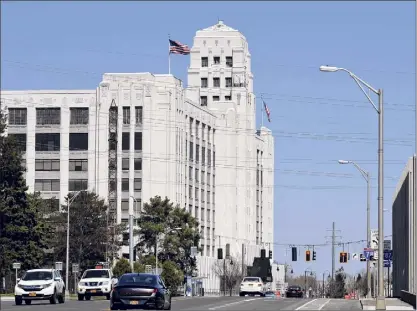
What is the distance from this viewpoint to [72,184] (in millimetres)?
130125

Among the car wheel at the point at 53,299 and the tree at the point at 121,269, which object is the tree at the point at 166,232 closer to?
the tree at the point at 121,269

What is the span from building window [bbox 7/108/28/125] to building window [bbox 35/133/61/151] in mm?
2443

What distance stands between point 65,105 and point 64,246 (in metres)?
30.2

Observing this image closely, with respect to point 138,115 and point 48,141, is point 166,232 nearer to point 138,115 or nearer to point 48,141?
point 138,115

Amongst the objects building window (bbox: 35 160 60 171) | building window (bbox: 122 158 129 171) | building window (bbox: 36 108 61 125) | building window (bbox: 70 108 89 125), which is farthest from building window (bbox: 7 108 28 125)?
building window (bbox: 122 158 129 171)

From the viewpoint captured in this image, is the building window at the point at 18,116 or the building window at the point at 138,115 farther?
the building window at the point at 18,116

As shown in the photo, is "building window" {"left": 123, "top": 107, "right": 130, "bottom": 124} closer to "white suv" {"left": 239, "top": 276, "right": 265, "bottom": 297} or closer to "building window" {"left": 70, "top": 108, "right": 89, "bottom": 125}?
"building window" {"left": 70, "top": 108, "right": 89, "bottom": 125}

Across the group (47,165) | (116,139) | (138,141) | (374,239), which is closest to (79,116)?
(116,139)

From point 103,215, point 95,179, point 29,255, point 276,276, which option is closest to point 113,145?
point 95,179

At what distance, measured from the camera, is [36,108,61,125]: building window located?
13038 cm

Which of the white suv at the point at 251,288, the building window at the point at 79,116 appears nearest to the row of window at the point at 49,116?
the building window at the point at 79,116

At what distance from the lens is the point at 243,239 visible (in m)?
159

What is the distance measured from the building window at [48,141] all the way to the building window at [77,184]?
172 inches

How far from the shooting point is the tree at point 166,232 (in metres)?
111
